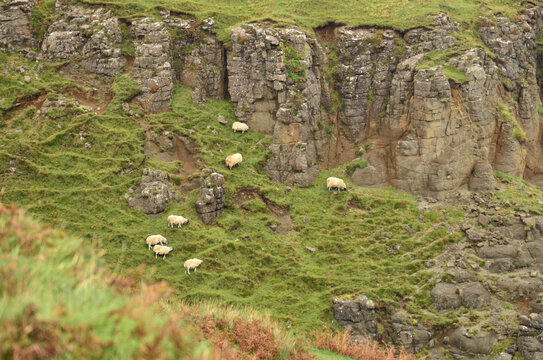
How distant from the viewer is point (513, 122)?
38.5 metres

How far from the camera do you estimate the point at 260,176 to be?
3300 centimetres

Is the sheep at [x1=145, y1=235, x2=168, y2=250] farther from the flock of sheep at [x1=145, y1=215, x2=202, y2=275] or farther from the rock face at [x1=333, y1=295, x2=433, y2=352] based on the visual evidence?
the rock face at [x1=333, y1=295, x2=433, y2=352]

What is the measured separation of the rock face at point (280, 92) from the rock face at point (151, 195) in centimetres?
684

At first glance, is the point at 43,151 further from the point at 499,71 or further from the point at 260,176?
the point at 499,71

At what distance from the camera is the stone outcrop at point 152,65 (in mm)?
34062

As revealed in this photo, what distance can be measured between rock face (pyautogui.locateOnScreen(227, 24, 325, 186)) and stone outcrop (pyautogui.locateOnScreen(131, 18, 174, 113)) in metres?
4.13

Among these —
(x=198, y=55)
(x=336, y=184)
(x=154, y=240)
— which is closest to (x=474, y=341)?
(x=336, y=184)

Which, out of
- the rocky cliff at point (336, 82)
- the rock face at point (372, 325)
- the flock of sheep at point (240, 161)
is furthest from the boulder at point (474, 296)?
the flock of sheep at point (240, 161)

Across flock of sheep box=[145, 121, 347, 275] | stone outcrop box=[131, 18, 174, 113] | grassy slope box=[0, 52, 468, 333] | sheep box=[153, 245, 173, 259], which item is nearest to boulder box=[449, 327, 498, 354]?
grassy slope box=[0, 52, 468, 333]

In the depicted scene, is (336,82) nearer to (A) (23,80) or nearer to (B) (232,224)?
(B) (232,224)

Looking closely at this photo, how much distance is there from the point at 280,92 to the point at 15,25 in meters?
17.2

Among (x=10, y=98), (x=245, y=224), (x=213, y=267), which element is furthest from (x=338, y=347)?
(x=10, y=98)

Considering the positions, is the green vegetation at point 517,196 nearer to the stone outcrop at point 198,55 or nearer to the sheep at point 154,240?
the stone outcrop at point 198,55

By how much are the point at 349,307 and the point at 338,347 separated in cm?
789
